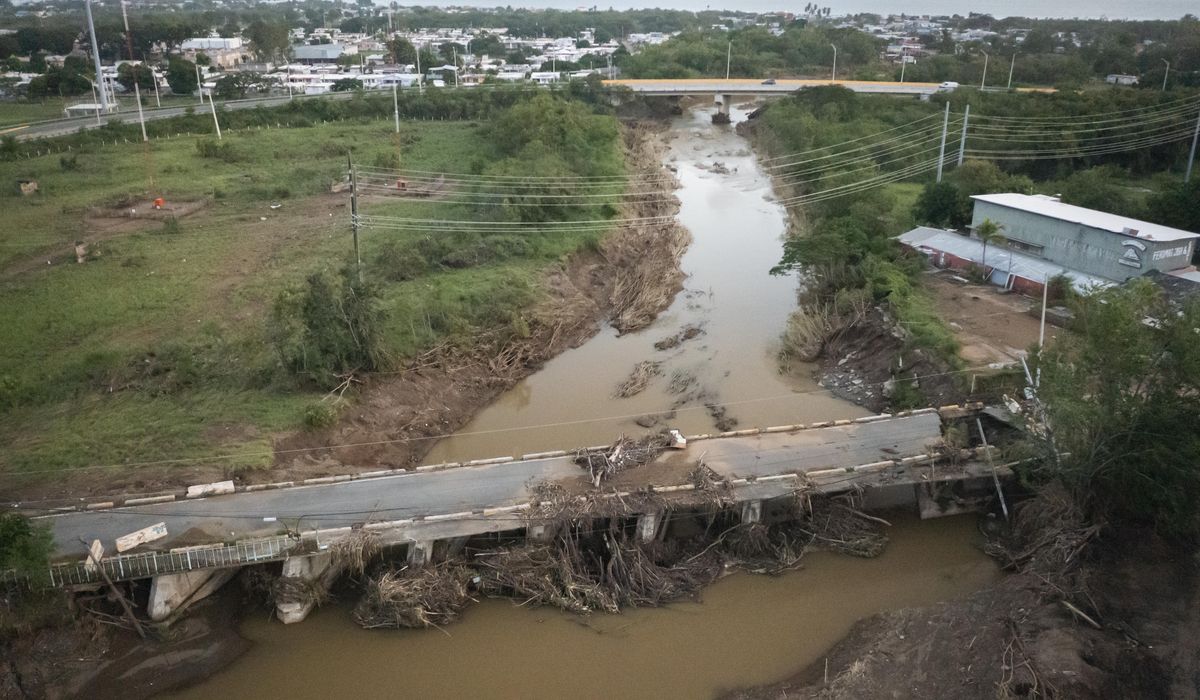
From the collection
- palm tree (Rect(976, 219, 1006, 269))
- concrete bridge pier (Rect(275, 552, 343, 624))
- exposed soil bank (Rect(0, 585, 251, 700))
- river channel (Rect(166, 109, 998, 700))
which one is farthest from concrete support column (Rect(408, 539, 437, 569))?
palm tree (Rect(976, 219, 1006, 269))

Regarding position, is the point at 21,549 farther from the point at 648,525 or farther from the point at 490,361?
the point at 490,361

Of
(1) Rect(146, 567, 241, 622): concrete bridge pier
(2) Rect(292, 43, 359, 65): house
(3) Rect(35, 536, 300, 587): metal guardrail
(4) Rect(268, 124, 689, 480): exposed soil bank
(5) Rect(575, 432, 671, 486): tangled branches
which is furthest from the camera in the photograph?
(2) Rect(292, 43, 359, 65): house

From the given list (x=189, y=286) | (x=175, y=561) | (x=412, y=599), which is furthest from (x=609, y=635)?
(x=189, y=286)

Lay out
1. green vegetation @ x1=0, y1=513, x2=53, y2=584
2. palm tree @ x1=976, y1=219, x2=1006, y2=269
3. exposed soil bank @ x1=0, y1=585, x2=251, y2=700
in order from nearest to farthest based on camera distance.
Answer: green vegetation @ x1=0, y1=513, x2=53, y2=584 < exposed soil bank @ x1=0, y1=585, x2=251, y2=700 < palm tree @ x1=976, y1=219, x2=1006, y2=269

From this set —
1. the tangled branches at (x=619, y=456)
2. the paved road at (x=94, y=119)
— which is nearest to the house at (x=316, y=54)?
the paved road at (x=94, y=119)

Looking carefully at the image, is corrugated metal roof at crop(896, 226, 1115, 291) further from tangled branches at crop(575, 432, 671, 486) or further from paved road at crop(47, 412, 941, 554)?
tangled branches at crop(575, 432, 671, 486)

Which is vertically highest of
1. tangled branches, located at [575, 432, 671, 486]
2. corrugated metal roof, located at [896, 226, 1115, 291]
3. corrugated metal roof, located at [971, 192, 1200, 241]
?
corrugated metal roof, located at [971, 192, 1200, 241]
